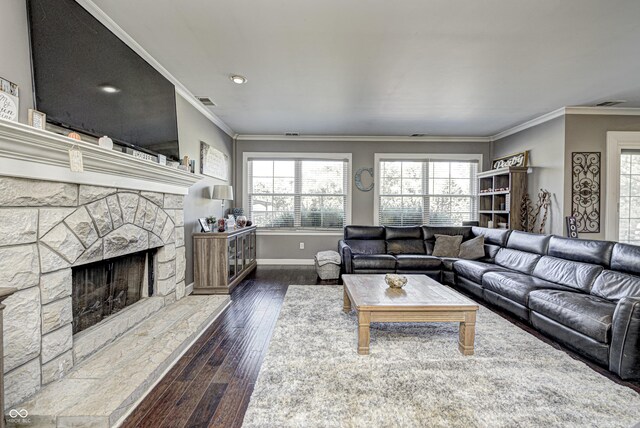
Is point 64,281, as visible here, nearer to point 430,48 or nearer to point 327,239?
point 430,48

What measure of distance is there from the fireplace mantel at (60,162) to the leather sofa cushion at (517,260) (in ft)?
14.1

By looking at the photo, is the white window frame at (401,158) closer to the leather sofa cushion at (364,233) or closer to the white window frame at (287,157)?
the white window frame at (287,157)

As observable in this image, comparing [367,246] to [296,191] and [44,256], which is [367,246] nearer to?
[296,191]

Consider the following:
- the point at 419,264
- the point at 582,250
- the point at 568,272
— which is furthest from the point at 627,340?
the point at 419,264

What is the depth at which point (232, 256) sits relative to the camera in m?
4.33

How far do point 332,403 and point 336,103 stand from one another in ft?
11.5

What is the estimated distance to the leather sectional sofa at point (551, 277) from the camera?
2.07 m

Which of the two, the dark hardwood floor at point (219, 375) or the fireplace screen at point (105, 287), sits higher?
the fireplace screen at point (105, 287)

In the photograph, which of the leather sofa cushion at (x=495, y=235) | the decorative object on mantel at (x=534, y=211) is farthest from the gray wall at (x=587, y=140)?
the leather sofa cushion at (x=495, y=235)

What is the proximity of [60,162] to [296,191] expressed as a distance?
4355 millimetres

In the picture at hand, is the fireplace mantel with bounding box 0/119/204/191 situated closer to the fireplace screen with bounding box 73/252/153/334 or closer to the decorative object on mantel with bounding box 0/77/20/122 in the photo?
the decorative object on mantel with bounding box 0/77/20/122

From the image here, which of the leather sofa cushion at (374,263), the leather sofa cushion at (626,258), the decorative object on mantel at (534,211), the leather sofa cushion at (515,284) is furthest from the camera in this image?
the decorative object on mantel at (534,211)

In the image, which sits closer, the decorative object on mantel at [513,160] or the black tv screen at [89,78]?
the black tv screen at [89,78]

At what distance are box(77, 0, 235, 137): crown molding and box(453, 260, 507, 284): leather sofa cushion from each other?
14.2 feet
